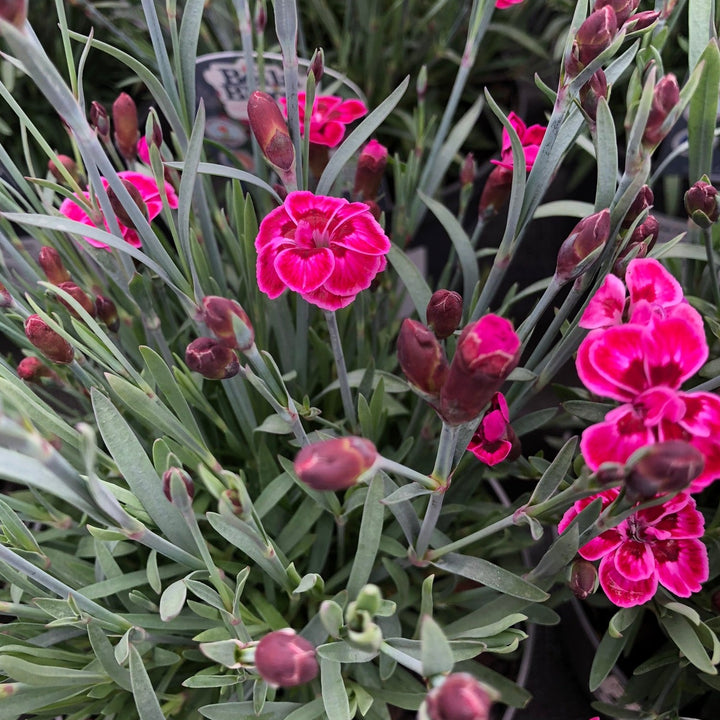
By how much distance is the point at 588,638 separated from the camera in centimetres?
65

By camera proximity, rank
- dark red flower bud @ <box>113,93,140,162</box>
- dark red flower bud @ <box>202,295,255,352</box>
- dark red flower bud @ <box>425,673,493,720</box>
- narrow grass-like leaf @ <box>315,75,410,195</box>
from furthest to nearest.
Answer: dark red flower bud @ <box>113,93,140,162</box>
narrow grass-like leaf @ <box>315,75,410,195</box>
dark red flower bud @ <box>202,295,255,352</box>
dark red flower bud @ <box>425,673,493,720</box>

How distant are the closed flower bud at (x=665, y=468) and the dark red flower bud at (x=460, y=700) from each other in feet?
0.36

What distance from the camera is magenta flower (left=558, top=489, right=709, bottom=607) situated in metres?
0.43

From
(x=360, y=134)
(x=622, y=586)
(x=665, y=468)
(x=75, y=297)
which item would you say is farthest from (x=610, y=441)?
(x=75, y=297)

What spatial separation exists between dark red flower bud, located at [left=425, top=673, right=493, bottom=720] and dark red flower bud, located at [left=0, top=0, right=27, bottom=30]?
31cm

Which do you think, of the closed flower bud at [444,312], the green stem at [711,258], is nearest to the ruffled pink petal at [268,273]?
the closed flower bud at [444,312]

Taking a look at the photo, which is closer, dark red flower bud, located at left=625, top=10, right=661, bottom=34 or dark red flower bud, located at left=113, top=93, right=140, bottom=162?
dark red flower bud, located at left=625, top=10, right=661, bottom=34

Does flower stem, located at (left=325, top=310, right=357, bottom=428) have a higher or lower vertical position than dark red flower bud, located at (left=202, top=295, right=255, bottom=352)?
lower

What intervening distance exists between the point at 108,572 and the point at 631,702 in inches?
16.9

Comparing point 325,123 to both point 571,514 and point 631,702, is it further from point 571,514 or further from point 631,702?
point 631,702

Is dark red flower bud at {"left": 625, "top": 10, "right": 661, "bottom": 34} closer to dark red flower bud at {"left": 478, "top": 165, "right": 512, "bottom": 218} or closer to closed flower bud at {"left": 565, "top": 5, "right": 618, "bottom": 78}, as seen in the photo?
closed flower bud at {"left": 565, "top": 5, "right": 618, "bottom": 78}

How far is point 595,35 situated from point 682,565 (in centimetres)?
33

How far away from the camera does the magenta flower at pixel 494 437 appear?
1.62 feet

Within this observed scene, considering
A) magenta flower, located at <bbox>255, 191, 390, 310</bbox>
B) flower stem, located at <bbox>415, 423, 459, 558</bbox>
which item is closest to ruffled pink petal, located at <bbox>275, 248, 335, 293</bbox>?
magenta flower, located at <bbox>255, 191, 390, 310</bbox>
